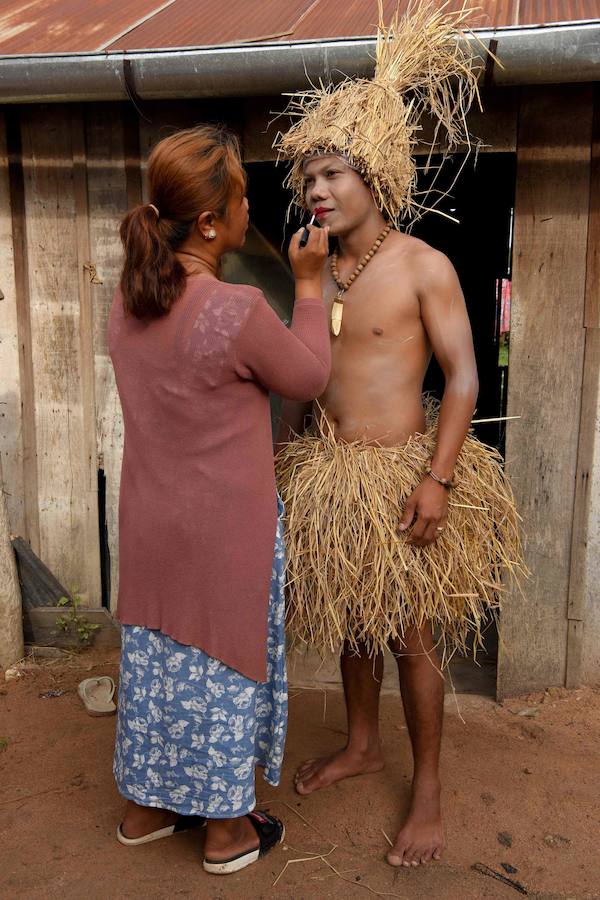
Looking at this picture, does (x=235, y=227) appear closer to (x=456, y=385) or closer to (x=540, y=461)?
(x=456, y=385)

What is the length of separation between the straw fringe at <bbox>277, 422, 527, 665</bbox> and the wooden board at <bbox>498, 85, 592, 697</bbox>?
0.88m

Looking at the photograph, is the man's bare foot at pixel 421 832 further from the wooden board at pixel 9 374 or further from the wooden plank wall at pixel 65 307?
the wooden board at pixel 9 374

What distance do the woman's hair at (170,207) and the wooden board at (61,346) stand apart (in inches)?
71.1

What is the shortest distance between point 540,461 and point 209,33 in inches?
87.0

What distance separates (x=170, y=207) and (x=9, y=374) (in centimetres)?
211

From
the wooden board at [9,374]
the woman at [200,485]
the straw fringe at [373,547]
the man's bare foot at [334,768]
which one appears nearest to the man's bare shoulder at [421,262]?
the woman at [200,485]

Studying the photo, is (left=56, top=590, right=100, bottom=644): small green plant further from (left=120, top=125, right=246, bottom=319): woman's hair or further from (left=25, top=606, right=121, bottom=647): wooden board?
(left=120, top=125, right=246, bottom=319): woman's hair

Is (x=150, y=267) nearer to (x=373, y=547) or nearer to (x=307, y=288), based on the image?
(x=307, y=288)

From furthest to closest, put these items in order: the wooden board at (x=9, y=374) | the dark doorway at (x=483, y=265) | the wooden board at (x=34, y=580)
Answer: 1. the dark doorway at (x=483, y=265)
2. the wooden board at (x=34, y=580)
3. the wooden board at (x=9, y=374)

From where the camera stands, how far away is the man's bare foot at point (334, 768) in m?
2.82

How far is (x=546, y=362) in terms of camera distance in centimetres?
330

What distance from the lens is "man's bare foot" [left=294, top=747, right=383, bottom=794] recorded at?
282cm

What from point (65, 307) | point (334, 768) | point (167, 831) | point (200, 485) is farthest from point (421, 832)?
point (65, 307)

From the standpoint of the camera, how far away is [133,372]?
6.84 feet
